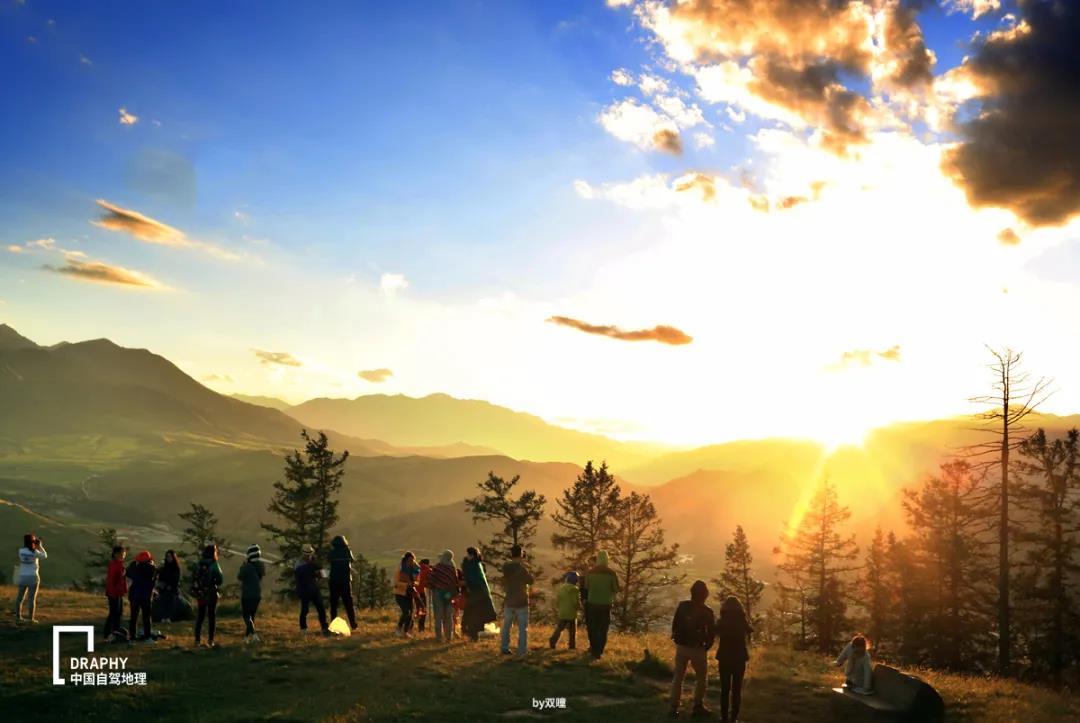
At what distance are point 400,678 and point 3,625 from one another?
441 inches

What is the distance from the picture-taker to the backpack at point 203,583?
16562mm

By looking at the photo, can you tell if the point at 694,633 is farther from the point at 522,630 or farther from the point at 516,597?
the point at 522,630

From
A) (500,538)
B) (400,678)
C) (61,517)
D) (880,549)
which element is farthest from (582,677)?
(61,517)

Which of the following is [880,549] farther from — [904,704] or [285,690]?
[285,690]

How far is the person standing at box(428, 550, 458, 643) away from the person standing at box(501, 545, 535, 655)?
1.78 meters

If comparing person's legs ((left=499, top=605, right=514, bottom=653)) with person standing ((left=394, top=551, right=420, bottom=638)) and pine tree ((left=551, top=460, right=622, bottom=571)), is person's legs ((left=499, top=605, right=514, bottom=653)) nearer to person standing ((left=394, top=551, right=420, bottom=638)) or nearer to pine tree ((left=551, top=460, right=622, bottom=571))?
person standing ((left=394, top=551, right=420, bottom=638))

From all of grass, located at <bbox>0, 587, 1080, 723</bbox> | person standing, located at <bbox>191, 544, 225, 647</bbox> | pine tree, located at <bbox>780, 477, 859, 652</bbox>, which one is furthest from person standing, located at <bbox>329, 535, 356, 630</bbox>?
pine tree, located at <bbox>780, 477, 859, 652</bbox>

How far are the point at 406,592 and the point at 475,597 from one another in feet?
6.69

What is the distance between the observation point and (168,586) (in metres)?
20.2

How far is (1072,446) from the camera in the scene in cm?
4081

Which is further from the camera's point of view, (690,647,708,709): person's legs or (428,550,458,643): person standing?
(428,550,458,643): person standing

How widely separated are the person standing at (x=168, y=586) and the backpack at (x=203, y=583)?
249 centimetres

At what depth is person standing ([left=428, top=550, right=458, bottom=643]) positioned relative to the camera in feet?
60.5

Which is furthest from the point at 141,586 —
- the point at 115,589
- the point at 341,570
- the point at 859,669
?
the point at 859,669
